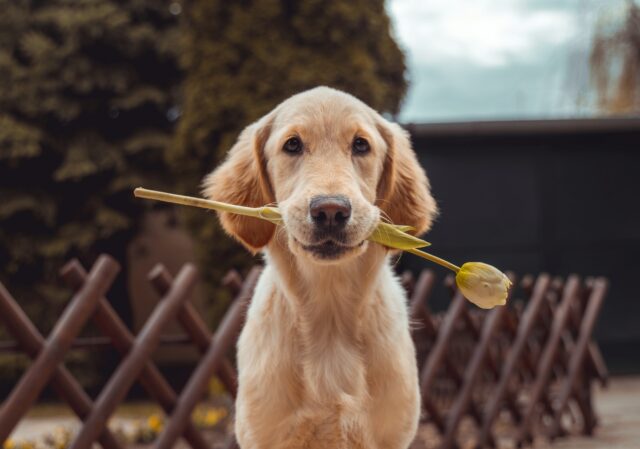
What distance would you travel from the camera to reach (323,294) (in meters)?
2.89

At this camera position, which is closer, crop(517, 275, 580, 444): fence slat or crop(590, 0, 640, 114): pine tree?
crop(517, 275, 580, 444): fence slat

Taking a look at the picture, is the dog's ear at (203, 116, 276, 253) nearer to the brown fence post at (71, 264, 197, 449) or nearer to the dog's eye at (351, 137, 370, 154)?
the dog's eye at (351, 137, 370, 154)

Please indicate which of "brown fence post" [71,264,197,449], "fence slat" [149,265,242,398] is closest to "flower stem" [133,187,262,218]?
"brown fence post" [71,264,197,449]

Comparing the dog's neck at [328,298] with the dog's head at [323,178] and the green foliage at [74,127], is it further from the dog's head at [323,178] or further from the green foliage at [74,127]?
the green foliage at [74,127]

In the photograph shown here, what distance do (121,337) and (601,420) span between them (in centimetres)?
517

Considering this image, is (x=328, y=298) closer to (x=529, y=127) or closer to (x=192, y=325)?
(x=192, y=325)

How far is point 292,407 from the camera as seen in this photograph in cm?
273

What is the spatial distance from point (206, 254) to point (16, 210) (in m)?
3.17

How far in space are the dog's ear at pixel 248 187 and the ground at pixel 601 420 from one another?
283cm

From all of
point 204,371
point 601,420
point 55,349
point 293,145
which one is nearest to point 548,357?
point 601,420

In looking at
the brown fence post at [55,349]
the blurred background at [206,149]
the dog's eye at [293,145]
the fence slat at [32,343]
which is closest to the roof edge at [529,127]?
the blurred background at [206,149]

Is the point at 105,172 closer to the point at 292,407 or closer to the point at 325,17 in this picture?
the point at 325,17

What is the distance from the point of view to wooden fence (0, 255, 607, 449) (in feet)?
12.7

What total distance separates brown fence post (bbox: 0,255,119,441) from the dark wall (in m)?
7.07
